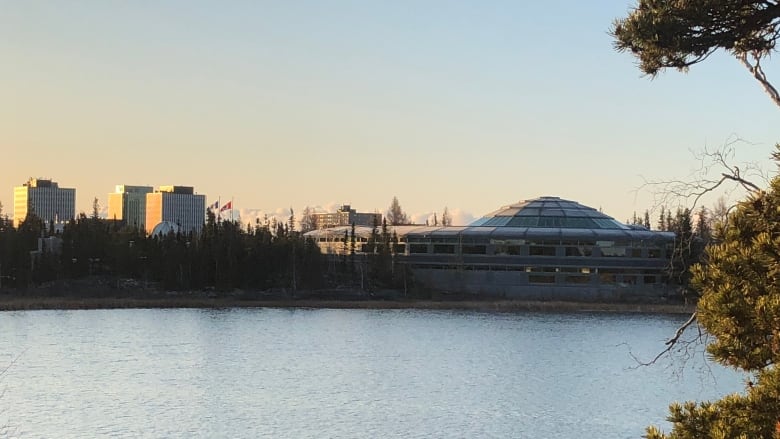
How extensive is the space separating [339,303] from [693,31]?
76971 mm

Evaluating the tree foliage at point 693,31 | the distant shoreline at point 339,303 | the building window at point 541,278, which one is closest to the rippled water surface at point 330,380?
the tree foliage at point 693,31

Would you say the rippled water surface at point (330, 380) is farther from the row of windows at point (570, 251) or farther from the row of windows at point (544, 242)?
the row of windows at point (544, 242)

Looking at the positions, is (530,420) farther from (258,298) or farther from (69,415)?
(258,298)

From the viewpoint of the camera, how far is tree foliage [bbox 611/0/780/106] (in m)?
7.64

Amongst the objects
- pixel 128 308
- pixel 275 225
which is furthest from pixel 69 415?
pixel 275 225

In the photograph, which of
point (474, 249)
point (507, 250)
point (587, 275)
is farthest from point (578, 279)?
point (474, 249)

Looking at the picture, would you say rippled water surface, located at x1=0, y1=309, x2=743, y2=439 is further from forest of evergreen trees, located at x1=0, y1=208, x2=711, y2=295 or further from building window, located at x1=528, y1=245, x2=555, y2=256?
building window, located at x1=528, y1=245, x2=555, y2=256

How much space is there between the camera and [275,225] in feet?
436

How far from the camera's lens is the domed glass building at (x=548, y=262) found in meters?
93.9

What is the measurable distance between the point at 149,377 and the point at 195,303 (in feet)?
148

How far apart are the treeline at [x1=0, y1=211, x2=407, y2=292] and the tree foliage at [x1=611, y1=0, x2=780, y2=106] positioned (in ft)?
273

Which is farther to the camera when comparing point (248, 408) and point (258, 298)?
point (258, 298)

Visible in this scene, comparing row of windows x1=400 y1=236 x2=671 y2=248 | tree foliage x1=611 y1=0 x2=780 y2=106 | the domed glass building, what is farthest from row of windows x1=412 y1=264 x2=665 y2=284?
tree foliage x1=611 y1=0 x2=780 y2=106

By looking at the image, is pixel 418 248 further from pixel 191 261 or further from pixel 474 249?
pixel 191 261
